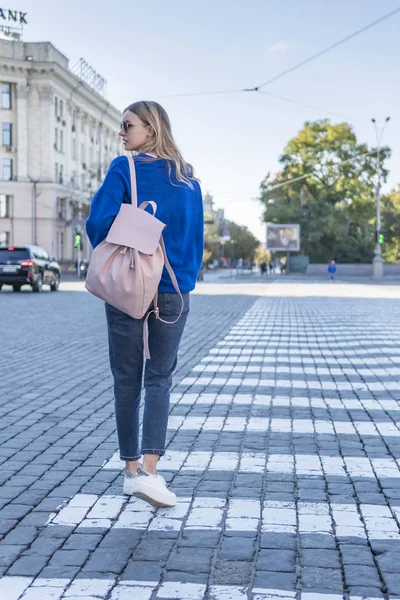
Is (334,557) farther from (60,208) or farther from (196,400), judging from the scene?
(60,208)

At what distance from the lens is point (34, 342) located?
1366 centimetres

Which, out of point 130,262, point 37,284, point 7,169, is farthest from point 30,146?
point 130,262

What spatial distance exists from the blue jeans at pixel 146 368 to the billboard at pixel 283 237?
232ft

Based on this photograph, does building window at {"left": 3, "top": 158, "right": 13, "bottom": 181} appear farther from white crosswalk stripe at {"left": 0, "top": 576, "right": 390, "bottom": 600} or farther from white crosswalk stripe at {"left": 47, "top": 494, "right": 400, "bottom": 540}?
white crosswalk stripe at {"left": 0, "top": 576, "right": 390, "bottom": 600}

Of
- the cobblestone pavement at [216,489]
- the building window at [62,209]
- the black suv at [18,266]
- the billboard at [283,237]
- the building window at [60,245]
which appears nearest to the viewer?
the cobblestone pavement at [216,489]

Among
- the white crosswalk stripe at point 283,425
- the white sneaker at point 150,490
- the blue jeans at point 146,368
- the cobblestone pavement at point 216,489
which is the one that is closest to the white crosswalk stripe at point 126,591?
the cobblestone pavement at point 216,489

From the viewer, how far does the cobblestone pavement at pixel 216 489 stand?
11.4 ft

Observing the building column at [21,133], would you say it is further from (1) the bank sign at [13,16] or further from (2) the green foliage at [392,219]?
(2) the green foliage at [392,219]

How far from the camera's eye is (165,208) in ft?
14.1

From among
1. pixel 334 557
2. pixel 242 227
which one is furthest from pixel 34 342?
pixel 242 227

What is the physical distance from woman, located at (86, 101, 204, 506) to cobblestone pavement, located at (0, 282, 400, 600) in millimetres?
337

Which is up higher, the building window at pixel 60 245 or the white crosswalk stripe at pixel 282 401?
the building window at pixel 60 245

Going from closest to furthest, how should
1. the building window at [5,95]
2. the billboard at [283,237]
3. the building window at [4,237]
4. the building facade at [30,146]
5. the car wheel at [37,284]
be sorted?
the car wheel at [37,284] < the billboard at [283,237] < the building facade at [30,146] < the building window at [4,237] < the building window at [5,95]

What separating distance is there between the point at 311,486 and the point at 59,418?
105 inches
